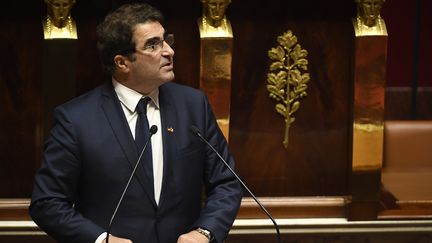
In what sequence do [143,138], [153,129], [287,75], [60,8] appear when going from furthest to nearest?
[287,75] → [60,8] → [143,138] → [153,129]

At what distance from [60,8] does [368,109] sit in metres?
0.65

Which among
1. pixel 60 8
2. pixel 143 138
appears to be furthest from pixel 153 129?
pixel 60 8

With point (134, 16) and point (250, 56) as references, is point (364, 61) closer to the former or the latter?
point (250, 56)

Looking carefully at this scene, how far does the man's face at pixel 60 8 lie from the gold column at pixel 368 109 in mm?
570

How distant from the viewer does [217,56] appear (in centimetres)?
206

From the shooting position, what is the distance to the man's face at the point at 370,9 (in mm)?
2070

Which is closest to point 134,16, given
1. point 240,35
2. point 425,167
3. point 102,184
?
point 102,184

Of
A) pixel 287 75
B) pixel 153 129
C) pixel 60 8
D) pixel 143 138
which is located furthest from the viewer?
pixel 287 75

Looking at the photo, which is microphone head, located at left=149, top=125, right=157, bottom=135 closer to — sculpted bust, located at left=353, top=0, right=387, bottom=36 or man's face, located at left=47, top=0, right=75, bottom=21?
man's face, located at left=47, top=0, right=75, bottom=21

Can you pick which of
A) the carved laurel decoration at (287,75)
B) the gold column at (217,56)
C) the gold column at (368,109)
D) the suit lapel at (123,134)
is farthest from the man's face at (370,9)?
the suit lapel at (123,134)

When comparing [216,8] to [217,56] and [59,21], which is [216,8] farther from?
[59,21]

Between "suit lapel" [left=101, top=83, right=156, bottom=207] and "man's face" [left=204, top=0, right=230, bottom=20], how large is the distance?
1.33 feet

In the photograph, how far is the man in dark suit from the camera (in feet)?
5.38

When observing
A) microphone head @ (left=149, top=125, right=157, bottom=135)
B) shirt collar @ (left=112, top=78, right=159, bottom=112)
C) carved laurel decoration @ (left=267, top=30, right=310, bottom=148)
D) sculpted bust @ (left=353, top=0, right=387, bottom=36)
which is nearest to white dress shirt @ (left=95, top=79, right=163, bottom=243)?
shirt collar @ (left=112, top=78, right=159, bottom=112)
